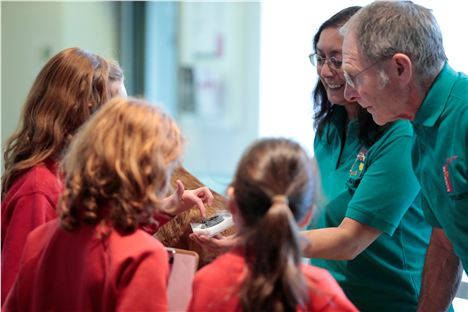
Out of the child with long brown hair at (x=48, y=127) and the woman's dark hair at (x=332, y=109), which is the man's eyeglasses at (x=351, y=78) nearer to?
the woman's dark hair at (x=332, y=109)

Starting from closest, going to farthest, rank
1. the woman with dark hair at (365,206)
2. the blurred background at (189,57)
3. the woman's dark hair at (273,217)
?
the woman's dark hair at (273,217), the woman with dark hair at (365,206), the blurred background at (189,57)

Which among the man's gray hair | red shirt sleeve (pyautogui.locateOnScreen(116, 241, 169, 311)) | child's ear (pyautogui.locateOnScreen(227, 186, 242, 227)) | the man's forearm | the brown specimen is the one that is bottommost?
the man's forearm

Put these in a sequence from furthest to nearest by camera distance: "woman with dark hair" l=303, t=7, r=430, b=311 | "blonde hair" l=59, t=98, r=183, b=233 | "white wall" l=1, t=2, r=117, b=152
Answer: "white wall" l=1, t=2, r=117, b=152 → "woman with dark hair" l=303, t=7, r=430, b=311 → "blonde hair" l=59, t=98, r=183, b=233

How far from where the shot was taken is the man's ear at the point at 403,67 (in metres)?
1.52

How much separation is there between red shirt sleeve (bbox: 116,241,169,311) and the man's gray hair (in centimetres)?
68

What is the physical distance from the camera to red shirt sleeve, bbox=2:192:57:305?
1517 mm

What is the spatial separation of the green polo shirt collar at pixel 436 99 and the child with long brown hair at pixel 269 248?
0.47m

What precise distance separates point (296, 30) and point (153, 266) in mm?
1935

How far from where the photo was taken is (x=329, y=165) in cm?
183

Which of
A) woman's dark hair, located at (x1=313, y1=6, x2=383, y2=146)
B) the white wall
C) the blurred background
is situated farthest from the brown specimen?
the white wall

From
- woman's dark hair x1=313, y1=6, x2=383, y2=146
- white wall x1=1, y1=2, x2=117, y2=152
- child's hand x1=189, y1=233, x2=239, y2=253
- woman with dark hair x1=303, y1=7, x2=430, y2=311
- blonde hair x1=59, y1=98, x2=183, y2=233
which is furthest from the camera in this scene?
white wall x1=1, y1=2, x2=117, y2=152

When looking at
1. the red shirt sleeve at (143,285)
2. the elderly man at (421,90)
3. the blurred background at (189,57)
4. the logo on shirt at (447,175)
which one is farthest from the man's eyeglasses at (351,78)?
the blurred background at (189,57)

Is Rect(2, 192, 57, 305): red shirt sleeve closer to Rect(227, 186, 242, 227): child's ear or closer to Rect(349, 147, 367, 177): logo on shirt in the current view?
Rect(227, 186, 242, 227): child's ear

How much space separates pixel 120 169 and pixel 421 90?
0.71 m
